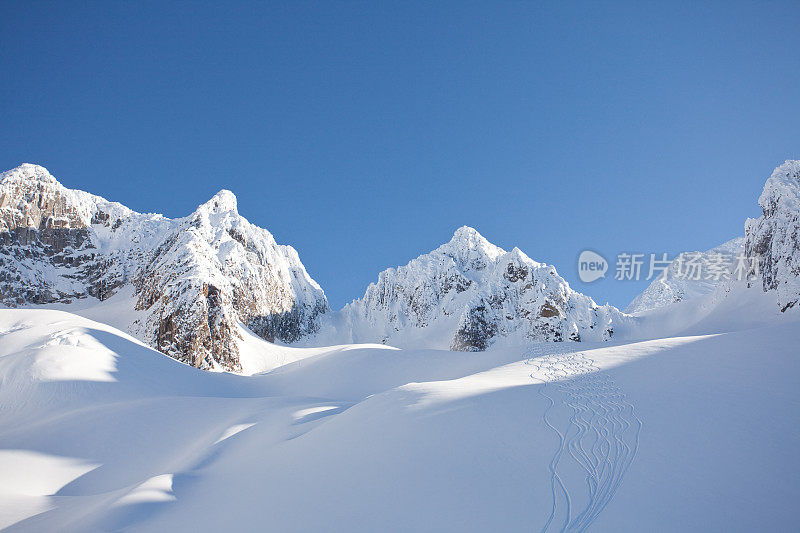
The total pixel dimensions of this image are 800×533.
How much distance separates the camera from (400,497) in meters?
5.93

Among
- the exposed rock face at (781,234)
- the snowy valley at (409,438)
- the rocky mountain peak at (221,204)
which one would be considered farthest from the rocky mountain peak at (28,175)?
the exposed rock face at (781,234)

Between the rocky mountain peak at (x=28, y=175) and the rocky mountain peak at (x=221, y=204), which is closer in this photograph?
the rocky mountain peak at (x=28, y=175)

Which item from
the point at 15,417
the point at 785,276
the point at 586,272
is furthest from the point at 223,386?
the point at 785,276

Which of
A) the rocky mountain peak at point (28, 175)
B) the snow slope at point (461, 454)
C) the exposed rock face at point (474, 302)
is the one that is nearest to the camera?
the snow slope at point (461, 454)

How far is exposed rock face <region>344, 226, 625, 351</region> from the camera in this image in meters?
59.2

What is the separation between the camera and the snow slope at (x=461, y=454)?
5.34 metres

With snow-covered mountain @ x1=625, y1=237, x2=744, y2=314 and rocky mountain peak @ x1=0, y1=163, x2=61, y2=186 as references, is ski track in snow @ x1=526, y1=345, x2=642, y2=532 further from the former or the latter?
rocky mountain peak @ x1=0, y1=163, x2=61, y2=186

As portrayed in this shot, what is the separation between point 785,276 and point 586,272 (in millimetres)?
26665

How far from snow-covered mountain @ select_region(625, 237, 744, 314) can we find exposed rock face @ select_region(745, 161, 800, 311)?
29.5 feet

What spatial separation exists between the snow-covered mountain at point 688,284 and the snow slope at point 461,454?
1962 inches

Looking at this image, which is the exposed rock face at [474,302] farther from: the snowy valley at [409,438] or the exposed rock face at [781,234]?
the snowy valley at [409,438]

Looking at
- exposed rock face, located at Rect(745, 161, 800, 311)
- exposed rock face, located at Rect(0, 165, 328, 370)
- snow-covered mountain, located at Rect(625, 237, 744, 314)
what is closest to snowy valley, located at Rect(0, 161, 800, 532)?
exposed rock face, located at Rect(745, 161, 800, 311)

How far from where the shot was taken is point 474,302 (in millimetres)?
61625

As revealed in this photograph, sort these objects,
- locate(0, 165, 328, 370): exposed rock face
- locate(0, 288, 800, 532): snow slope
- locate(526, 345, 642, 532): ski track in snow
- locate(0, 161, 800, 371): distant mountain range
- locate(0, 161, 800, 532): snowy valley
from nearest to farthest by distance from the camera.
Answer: locate(526, 345, 642, 532): ski track in snow < locate(0, 288, 800, 532): snow slope < locate(0, 161, 800, 532): snowy valley < locate(0, 161, 800, 371): distant mountain range < locate(0, 165, 328, 370): exposed rock face
